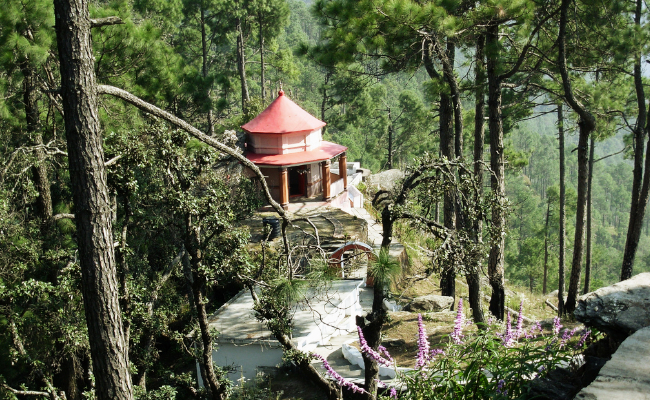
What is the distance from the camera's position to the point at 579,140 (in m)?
12.7

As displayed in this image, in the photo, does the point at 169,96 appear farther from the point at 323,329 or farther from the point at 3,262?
the point at 323,329

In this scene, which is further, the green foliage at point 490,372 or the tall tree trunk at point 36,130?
the tall tree trunk at point 36,130

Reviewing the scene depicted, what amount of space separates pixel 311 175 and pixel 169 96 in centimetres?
996

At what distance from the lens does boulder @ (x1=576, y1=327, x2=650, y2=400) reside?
277 centimetres

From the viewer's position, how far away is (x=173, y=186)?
6340 mm

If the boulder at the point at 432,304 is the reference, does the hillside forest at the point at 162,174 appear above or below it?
above

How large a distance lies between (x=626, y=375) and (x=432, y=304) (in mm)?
10341


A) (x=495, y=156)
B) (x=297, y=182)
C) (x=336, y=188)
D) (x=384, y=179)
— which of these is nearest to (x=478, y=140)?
(x=495, y=156)

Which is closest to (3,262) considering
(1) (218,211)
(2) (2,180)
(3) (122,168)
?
(2) (2,180)

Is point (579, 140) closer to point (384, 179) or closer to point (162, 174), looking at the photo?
point (162, 174)

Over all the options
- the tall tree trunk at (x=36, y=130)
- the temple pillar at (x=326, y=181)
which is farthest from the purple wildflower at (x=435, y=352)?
the temple pillar at (x=326, y=181)

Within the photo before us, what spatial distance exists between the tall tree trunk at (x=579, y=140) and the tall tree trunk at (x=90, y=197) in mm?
9576

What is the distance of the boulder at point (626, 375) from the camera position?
9.09ft

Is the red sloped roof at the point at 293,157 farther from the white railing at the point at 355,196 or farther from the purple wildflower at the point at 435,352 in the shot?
the purple wildflower at the point at 435,352
